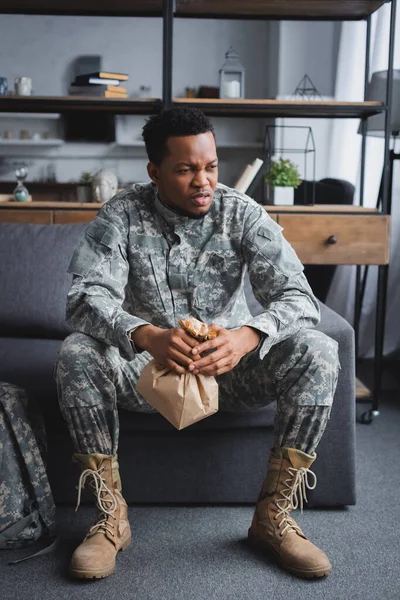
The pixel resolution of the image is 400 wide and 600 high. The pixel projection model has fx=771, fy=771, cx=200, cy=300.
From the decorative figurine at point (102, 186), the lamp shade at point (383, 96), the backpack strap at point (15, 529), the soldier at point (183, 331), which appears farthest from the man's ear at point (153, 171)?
the lamp shade at point (383, 96)

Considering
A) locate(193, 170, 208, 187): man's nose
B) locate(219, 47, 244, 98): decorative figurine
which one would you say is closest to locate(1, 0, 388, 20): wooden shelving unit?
locate(219, 47, 244, 98): decorative figurine

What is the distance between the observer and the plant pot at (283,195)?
3.12 metres

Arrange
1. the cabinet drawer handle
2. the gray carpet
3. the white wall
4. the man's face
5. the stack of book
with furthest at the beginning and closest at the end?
the white wall
the stack of book
the cabinet drawer handle
the man's face
the gray carpet

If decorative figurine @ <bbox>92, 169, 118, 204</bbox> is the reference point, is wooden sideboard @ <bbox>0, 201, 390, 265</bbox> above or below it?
below

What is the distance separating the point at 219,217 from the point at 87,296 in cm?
42

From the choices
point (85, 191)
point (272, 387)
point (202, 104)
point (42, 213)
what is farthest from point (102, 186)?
point (272, 387)

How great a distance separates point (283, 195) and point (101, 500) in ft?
5.60

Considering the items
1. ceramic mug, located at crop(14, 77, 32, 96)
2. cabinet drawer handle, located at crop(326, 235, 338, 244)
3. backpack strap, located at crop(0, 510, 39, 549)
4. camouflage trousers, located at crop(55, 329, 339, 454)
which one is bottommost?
backpack strap, located at crop(0, 510, 39, 549)

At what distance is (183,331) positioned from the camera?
1678mm

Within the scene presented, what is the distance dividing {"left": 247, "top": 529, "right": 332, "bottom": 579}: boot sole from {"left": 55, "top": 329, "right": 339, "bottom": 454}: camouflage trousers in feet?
0.81

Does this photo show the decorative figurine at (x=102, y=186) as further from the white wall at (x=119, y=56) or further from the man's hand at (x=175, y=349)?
the white wall at (x=119, y=56)

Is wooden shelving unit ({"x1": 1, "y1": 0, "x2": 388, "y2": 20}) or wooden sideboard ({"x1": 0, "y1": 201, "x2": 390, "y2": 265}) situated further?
wooden shelving unit ({"x1": 1, "y1": 0, "x2": 388, "y2": 20})

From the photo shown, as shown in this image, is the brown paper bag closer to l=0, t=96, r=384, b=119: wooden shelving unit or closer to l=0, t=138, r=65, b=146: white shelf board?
l=0, t=96, r=384, b=119: wooden shelving unit

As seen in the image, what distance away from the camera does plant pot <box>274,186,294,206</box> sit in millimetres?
3121
